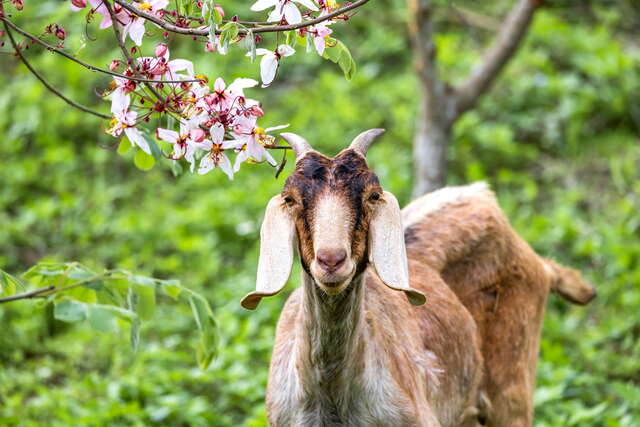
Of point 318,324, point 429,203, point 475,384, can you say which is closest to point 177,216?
point 429,203

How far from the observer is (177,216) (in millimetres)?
8188

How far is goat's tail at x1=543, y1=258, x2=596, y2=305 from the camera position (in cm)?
561

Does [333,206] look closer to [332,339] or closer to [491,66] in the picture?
[332,339]

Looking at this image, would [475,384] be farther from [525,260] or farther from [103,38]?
[103,38]

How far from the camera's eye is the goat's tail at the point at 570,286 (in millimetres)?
5609

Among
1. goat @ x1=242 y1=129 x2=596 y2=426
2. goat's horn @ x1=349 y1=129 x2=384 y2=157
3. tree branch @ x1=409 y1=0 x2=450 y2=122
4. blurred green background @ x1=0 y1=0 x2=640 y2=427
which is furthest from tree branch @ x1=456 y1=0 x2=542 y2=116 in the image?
goat's horn @ x1=349 y1=129 x2=384 y2=157

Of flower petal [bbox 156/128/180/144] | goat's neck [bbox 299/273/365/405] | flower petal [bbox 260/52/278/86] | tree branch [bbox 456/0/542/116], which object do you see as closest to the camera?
flower petal [bbox 260/52/278/86]

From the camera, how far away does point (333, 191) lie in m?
3.45

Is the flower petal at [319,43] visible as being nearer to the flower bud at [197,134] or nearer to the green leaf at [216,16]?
the green leaf at [216,16]

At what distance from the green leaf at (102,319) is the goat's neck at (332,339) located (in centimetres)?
74

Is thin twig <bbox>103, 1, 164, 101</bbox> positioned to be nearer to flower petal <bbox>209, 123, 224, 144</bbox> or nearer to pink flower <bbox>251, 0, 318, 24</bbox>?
flower petal <bbox>209, 123, 224, 144</bbox>

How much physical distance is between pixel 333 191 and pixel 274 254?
309 mm

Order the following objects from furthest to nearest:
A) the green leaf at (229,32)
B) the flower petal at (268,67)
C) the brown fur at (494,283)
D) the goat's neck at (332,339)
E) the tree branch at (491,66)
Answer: the tree branch at (491,66) → the brown fur at (494,283) → the goat's neck at (332,339) → the flower petal at (268,67) → the green leaf at (229,32)

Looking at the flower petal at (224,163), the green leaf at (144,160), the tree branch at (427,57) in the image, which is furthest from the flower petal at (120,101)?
the tree branch at (427,57)
